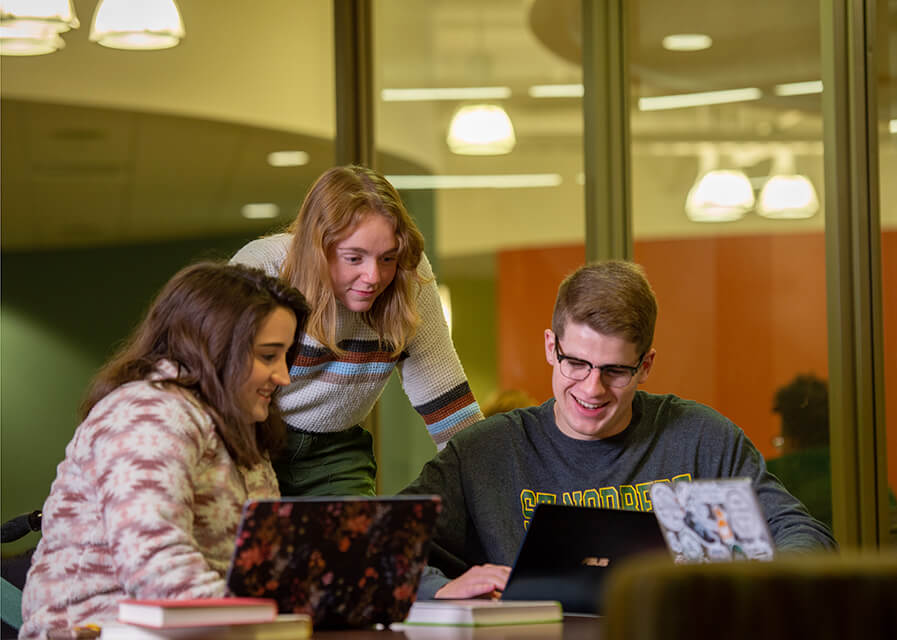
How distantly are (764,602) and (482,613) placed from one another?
2.61 feet

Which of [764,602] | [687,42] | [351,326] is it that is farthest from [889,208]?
[764,602]

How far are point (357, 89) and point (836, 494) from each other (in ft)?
8.30

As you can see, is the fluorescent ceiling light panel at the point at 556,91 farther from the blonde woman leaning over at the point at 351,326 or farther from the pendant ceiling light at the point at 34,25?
the pendant ceiling light at the point at 34,25

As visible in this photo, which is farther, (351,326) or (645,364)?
(351,326)

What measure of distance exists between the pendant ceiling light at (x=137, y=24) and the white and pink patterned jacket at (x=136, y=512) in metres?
2.93

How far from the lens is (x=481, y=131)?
4.62m

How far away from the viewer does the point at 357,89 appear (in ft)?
16.4

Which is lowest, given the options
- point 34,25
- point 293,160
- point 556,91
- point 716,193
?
point 716,193

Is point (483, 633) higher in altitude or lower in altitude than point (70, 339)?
lower

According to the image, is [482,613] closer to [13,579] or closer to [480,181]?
[13,579]

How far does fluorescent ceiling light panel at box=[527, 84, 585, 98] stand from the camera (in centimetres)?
435

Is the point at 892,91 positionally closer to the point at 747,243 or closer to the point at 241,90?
the point at 747,243

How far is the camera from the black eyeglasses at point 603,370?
2.37 metres

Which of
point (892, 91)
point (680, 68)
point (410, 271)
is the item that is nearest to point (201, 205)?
point (680, 68)
